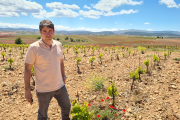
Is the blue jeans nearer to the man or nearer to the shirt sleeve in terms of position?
the man

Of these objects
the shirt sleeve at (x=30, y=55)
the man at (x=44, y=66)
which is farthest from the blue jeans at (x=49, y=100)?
the shirt sleeve at (x=30, y=55)

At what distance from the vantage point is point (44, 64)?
214cm

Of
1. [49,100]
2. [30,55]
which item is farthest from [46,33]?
[49,100]

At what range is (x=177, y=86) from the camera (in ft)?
16.9

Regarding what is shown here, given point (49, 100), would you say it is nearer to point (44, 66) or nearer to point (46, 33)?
point (44, 66)

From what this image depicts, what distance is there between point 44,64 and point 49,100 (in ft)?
2.43

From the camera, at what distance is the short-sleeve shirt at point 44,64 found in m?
2.03

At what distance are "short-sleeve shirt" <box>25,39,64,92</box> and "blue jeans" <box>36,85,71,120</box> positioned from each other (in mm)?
109

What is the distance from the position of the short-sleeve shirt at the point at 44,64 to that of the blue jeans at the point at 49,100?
0.11m

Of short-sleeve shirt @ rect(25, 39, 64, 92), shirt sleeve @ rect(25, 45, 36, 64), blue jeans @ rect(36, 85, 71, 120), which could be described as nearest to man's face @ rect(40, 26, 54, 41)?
short-sleeve shirt @ rect(25, 39, 64, 92)

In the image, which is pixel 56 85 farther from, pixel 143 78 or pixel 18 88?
pixel 143 78

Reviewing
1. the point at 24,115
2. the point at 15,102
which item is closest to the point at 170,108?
the point at 24,115

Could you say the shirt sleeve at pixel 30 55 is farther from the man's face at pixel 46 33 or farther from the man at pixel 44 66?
the man's face at pixel 46 33

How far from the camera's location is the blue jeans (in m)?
2.21
